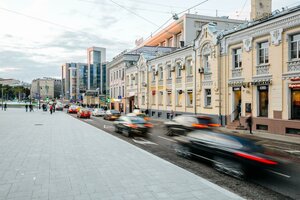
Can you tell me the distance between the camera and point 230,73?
77.0ft

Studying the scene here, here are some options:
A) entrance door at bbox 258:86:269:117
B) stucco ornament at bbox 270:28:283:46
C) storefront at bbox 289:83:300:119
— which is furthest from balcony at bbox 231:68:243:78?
storefront at bbox 289:83:300:119

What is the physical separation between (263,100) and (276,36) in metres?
5.04

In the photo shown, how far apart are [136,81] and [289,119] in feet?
98.6

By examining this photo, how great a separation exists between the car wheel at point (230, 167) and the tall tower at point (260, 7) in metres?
19.4

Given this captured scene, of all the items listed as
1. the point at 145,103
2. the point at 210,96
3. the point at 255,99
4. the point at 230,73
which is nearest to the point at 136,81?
the point at 145,103

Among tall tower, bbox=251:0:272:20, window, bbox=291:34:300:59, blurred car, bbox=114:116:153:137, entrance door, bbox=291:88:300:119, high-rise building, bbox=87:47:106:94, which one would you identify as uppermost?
high-rise building, bbox=87:47:106:94

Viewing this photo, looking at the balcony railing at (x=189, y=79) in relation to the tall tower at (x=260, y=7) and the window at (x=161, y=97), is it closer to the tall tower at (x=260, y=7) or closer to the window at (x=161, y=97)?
the window at (x=161, y=97)

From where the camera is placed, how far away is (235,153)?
788 cm

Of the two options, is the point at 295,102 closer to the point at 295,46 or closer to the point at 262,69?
the point at 262,69

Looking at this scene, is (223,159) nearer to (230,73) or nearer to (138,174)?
(138,174)

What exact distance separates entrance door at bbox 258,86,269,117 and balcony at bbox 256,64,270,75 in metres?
1.17

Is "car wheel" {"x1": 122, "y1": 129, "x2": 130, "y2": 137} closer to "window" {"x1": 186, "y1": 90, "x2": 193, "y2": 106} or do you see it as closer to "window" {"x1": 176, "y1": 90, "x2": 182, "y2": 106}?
"window" {"x1": 186, "y1": 90, "x2": 193, "y2": 106}

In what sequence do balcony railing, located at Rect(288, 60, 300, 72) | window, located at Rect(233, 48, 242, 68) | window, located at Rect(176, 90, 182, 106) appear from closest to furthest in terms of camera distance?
balcony railing, located at Rect(288, 60, 300, 72), window, located at Rect(233, 48, 242, 68), window, located at Rect(176, 90, 182, 106)

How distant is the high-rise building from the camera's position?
154 m
